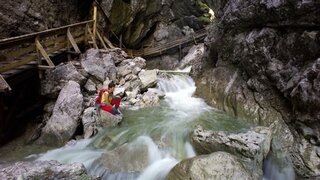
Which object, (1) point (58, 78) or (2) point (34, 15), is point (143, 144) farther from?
(2) point (34, 15)

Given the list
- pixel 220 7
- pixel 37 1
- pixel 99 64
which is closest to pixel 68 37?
pixel 99 64

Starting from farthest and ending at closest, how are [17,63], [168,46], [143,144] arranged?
[168,46]
[17,63]
[143,144]

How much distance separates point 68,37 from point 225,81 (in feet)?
24.2

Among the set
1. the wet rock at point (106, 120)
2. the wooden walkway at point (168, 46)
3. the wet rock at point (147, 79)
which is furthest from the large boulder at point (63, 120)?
the wooden walkway at point (168, 46)

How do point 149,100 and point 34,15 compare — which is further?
point 34,15

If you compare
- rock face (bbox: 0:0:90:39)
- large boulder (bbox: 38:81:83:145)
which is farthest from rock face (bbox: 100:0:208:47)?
large boulder (bbox: 38:81:83:145)

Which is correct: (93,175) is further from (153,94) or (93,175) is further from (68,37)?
(68,37)

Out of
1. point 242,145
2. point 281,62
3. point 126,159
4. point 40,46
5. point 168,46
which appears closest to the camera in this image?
point 242,145

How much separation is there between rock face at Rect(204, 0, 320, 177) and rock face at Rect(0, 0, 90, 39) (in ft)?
30.5

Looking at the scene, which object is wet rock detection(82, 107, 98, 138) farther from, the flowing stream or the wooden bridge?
the wooden bridge

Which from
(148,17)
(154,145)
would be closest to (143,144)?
(154,145)

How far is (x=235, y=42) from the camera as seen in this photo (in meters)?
12.0

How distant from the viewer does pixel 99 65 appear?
13297mm

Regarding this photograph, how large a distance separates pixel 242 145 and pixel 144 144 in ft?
8.87
